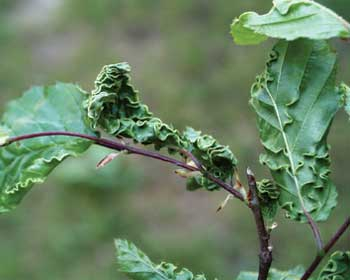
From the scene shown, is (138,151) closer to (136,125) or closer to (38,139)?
(136,125)

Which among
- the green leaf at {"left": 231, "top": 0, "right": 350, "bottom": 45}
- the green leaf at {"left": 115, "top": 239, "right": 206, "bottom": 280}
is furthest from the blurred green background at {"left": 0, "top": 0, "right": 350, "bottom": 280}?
the green leaf at {"left": 231, "top": 0, "right": 350, "bottom": 45}

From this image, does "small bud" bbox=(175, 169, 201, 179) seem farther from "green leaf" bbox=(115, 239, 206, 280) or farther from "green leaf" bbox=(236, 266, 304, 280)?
"green leaf" bbox=(236, 266, 304, 280)

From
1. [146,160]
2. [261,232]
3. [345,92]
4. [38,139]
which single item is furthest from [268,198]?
[146,160]

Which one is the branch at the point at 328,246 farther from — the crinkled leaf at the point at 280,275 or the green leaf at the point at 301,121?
the crinkled leaf at the point at 280,275

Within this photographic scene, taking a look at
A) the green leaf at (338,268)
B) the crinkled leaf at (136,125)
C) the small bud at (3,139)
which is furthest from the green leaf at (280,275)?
the small bud at (3,139)

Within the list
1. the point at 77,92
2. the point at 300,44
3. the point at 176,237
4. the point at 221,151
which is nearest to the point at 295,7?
the point at 300,44
